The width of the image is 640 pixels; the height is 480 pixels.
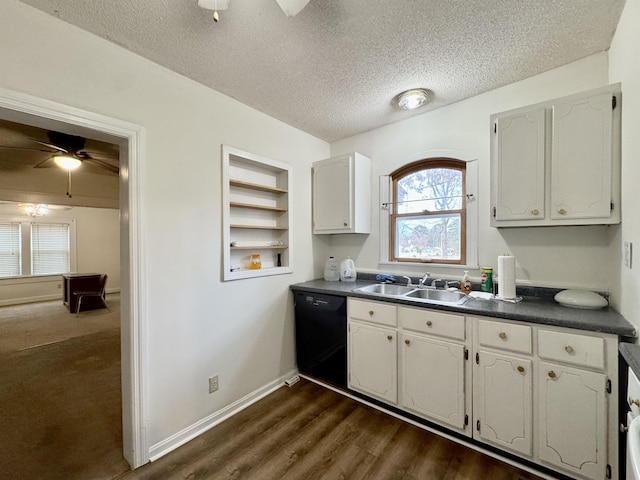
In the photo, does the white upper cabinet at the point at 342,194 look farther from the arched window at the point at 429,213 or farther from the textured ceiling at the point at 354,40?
the textured ceiling at the point at 354,40

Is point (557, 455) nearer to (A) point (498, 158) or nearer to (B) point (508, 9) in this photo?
(A) point (498, 158)

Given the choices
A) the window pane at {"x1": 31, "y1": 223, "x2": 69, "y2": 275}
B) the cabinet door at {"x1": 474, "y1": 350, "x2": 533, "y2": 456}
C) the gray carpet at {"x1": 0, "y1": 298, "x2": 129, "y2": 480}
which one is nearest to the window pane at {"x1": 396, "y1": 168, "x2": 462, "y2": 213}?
the cabinet door at {"x1": 474, "y1": 350, "x2": 533, "y2": 456}

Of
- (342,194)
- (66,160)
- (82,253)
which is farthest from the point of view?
(82,253)

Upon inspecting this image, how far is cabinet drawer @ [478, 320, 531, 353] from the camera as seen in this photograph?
157 centimetres

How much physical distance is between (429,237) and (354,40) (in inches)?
69.2

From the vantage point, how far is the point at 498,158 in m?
1.89

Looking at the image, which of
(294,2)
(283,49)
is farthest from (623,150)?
(283,49)

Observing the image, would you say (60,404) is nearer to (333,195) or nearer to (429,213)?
(333,195)

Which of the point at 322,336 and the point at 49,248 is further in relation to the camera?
the point at 49,248

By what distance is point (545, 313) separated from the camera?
1568 millimetres

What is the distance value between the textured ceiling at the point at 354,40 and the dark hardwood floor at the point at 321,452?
8.26ft

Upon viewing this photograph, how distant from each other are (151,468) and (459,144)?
3.21 m

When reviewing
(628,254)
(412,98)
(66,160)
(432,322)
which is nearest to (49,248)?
(66,160)

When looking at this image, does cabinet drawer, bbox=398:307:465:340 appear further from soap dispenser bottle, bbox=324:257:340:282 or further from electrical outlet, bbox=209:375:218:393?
electrical outlet, bbox=209:375:218:393
